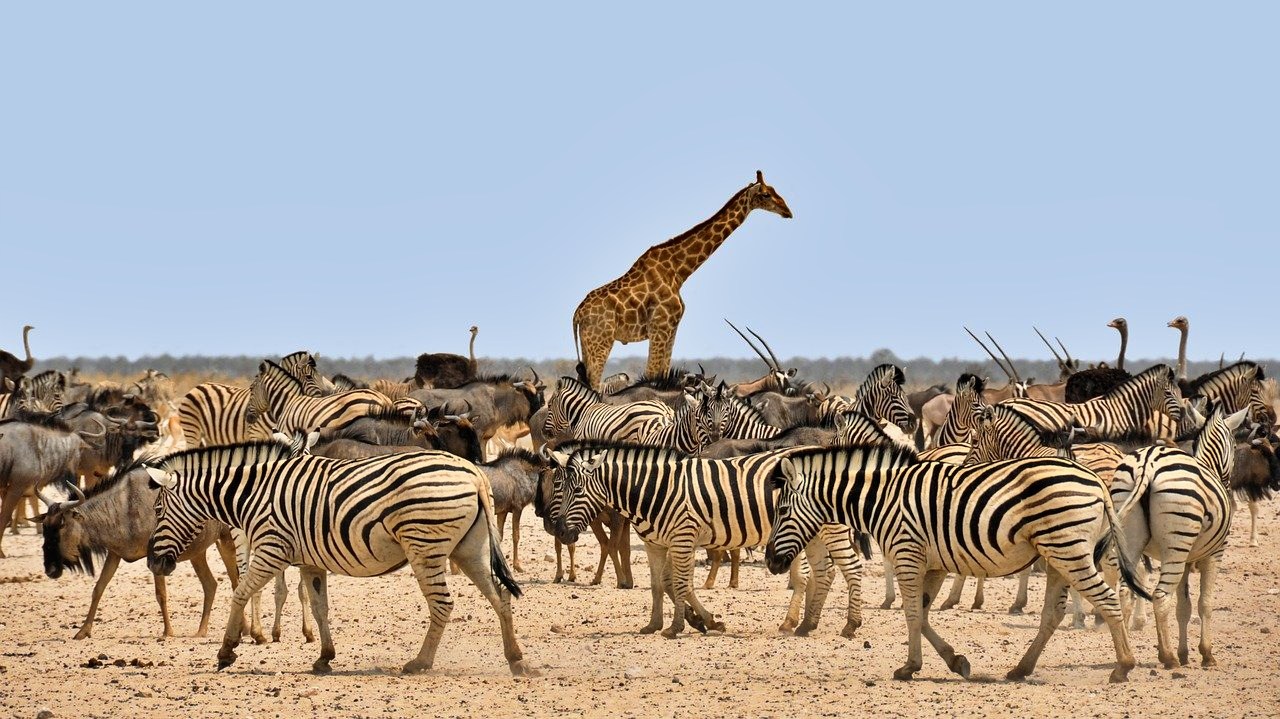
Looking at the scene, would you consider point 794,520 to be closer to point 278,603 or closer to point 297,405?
point 278,603

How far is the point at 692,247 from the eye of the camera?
2070 centimetres

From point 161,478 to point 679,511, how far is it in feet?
11.4

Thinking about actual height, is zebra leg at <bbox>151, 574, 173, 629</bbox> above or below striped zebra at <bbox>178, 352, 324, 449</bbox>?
below

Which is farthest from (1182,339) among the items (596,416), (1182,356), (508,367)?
(508,367)

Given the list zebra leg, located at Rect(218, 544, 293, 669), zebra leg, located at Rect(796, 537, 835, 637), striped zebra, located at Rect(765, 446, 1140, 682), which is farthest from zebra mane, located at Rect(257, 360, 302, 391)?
striped zebra, located at Rect(765, 446, 1140, 682)

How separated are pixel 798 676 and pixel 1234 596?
5489 mm

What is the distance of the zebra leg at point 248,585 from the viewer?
1018 cm

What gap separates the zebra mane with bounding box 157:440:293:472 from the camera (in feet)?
35.2

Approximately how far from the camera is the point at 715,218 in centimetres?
2062

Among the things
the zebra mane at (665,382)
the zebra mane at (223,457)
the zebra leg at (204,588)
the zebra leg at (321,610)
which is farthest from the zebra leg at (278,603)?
the zebra mane at (665,382)

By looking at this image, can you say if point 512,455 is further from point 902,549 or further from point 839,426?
point 902,549

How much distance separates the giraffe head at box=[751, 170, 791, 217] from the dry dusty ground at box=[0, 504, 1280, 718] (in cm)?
727

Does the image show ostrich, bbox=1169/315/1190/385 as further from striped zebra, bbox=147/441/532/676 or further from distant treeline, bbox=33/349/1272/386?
distant treeline, bbox=33/349/1272/386

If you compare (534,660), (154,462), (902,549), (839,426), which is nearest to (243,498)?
(154,462)
